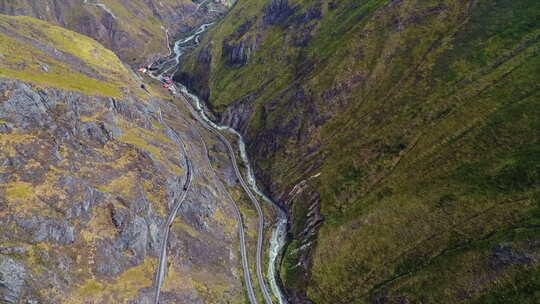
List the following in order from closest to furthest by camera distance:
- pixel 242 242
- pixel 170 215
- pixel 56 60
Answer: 1. pixel 170 215
2. pixel 242 242
3. pixel 56 60

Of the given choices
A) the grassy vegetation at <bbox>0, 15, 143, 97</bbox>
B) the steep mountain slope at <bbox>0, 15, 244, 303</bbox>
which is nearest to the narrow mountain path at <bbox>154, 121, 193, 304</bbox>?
the steep mountain slope at <bbox>0, 15, 244, 303</bbox>

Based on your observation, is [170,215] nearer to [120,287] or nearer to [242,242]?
[242,242]

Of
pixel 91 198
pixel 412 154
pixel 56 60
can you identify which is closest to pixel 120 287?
pixel 91 198

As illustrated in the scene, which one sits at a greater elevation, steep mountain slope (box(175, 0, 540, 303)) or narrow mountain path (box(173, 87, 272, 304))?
steep mountain slope (box(175, 0, 540, 303))

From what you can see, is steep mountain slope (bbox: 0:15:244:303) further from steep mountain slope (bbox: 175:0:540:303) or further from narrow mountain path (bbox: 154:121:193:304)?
steep mountain slope (bbox: 175:0:540:303)

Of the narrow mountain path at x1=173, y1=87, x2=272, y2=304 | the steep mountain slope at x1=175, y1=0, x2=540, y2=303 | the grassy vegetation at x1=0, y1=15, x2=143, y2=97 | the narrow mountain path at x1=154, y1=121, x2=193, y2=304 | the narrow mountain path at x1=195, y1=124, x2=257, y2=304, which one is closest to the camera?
the narrow mountain path at x1=154, y1=121, x2=193, y2=304

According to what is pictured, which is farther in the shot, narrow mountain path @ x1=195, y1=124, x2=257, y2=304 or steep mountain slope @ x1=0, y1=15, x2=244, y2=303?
narrow mountain path @ x1=195, y1=124, x2=257, y2=304

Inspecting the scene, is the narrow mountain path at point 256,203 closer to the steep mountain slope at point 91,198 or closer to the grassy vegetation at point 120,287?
the steep mountain slope at point 91,198

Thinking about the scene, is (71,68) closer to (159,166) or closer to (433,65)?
(159,166)
